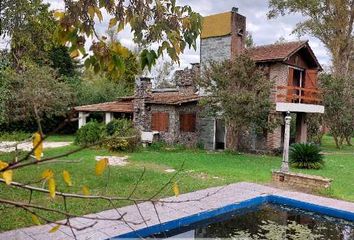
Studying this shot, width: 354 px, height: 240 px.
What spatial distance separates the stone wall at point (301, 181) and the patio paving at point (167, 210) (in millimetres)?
769

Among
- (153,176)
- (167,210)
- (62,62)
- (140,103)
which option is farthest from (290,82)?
(62,62)

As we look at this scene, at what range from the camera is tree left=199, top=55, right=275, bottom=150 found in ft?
59.4

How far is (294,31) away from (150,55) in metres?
31.2

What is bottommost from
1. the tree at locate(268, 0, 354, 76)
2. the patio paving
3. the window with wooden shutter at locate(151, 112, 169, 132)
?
the patio paving

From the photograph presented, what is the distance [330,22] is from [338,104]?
362 inches

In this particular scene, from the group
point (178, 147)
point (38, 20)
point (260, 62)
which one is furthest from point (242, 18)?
point (38, 20)

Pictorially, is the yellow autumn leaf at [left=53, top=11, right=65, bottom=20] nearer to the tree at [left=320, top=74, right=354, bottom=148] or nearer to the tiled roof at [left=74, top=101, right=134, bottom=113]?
the tiled roof at [left=74, top=101, right=134, bottom=113]

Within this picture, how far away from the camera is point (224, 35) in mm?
22406

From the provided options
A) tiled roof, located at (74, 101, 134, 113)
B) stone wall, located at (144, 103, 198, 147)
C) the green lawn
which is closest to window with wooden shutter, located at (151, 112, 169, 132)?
stone wall, located at (144, 103, 198, 147)

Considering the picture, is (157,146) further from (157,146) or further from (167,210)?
(167,210)

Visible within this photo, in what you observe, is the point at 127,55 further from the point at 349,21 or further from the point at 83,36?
the point at 349,21

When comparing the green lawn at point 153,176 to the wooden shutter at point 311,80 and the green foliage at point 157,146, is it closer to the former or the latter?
the green foliage at point 157,146

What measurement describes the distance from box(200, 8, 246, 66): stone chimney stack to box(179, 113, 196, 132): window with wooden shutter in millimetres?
3580

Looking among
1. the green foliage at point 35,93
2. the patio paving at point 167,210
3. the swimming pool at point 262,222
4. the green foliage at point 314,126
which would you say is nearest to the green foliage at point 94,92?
the green foliage at point 35,93
